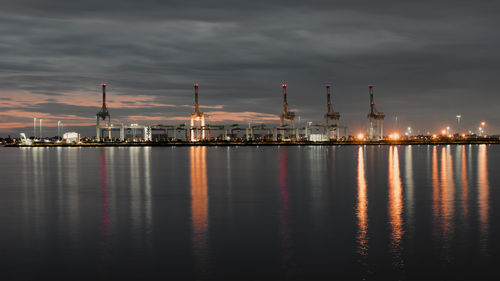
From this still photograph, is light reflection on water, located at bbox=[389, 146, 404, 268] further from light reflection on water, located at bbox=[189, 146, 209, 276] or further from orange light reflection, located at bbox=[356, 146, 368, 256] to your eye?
light reflection on water, located at bbox=[189, 146, 209, 276]

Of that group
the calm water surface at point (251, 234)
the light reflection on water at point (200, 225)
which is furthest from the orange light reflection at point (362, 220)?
the light reflection on water at point (200, 225)

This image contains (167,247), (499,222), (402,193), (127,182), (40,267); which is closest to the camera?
(40,267)

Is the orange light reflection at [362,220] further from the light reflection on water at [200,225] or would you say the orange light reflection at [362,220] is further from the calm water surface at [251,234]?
the light reflection on water at [200,225]

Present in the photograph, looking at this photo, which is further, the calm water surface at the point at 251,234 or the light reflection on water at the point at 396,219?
the light reflection on water at the point at 396,219

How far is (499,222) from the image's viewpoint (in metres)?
20.4

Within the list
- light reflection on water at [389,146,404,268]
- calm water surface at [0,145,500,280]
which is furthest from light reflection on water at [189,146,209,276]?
light reflection on water at [389,146,404,268]

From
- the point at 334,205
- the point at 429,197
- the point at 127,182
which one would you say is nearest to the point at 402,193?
the point at 429,197

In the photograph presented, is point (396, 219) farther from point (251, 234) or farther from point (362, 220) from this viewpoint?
point (251, 234)

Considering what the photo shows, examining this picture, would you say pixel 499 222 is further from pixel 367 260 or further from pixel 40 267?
→ pixel 40 267

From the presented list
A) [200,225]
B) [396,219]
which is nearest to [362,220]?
[396,219]

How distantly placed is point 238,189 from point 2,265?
70.7 feet

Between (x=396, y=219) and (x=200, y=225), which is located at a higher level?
(x=200, y=225)

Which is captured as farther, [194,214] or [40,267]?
[194,214]

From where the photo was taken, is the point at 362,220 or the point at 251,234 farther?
the point at 362,220
